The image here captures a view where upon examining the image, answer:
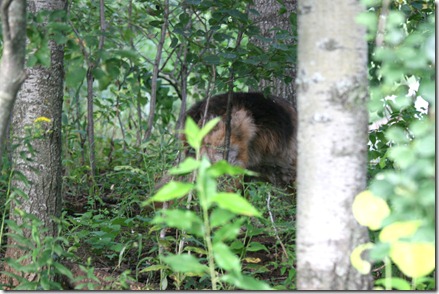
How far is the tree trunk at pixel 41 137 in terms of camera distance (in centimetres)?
371

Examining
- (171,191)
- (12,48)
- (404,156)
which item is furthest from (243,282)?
(12,48)

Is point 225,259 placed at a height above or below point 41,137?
below

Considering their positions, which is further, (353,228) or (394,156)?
(353,228)

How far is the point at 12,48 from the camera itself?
2.51 metres

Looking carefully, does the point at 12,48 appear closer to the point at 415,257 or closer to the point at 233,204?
the point at 233,204

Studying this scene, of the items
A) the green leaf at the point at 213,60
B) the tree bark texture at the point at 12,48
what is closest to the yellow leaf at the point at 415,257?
the tree bark texture at the point at 12,48

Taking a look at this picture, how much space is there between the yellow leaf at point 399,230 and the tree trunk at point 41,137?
216 cm

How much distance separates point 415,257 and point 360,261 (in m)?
0.39

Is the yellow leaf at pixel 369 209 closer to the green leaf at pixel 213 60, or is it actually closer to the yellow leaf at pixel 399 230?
the yellow leaf at pixel 399 230

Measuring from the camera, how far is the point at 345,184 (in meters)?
2.32

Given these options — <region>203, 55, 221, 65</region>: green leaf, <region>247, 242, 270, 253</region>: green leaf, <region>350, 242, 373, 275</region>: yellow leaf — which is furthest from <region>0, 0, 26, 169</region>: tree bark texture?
<region>203, 55, 221, 65</region>: green leaf

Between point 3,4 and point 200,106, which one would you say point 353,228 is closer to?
point 3,4

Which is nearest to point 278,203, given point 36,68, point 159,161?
point 159,161

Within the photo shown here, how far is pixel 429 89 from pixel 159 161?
2779 millimetres
